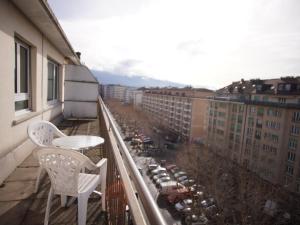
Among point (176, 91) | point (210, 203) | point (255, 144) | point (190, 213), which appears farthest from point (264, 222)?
point (176, 91)

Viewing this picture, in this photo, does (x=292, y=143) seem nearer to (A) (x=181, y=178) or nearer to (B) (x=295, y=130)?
(B) (x=295, y=130)

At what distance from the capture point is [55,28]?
4754 millimetres

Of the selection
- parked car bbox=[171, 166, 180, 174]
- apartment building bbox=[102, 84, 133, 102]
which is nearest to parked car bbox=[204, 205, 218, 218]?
parked car bbox=[171, 166, 180, 174]

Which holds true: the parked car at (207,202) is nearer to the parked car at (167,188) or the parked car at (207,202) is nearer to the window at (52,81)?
the parked car at (167,188)

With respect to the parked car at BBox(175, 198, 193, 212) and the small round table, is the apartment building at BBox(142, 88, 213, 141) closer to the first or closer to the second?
the parked car at BBox(175, 198, 193, 212)

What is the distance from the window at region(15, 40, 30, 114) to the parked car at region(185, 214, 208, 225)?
36.0ft

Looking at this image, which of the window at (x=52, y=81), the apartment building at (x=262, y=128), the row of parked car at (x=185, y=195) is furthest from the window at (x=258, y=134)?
the window at (x=52, y=81)

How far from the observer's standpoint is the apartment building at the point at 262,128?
1975 cm

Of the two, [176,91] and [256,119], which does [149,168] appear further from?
[176,91]

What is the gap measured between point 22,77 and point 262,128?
2471 cm

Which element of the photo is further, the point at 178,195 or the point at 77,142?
the point at 178,195

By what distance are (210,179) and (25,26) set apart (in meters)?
17.0

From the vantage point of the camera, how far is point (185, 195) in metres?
15.0

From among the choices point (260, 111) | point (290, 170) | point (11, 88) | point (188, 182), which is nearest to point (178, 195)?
point (188, 182)
